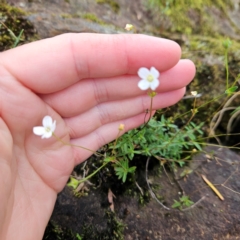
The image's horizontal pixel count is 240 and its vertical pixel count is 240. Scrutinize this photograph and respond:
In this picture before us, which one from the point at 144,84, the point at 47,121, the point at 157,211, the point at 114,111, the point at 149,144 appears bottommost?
the point at 157,211

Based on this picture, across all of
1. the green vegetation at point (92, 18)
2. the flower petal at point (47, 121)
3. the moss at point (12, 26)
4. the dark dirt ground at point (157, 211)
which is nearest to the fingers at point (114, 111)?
the flower petal at point (47, 121)

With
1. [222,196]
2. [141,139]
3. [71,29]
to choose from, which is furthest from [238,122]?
[71,29]

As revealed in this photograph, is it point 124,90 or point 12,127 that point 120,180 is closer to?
point 124,90

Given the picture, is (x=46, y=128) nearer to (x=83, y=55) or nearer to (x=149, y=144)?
(x=83, y=55)

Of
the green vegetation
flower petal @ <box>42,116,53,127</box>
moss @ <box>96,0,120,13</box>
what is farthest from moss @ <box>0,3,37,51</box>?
flower petal @ <box>42,116,53,127</box>

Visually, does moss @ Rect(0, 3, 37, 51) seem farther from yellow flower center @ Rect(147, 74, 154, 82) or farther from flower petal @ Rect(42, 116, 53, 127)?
yellow flower center @ Rect(147, 74, 154, 82)

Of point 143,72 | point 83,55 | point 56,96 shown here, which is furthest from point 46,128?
point 143,72
